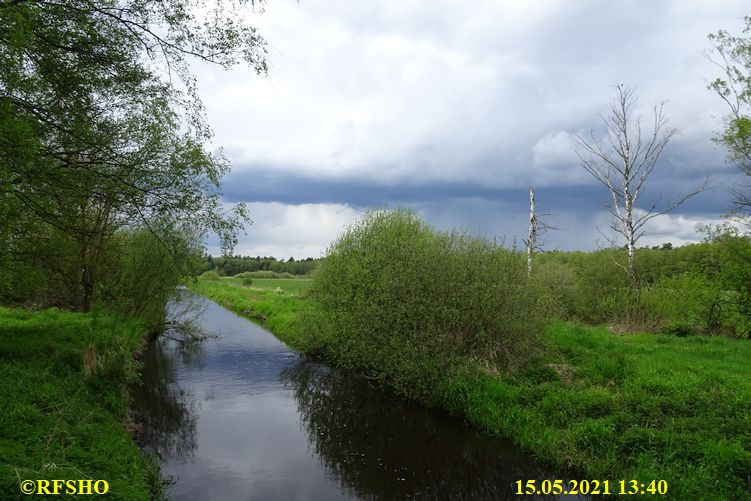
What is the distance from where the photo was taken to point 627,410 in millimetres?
12164

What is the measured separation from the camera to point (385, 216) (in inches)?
1050

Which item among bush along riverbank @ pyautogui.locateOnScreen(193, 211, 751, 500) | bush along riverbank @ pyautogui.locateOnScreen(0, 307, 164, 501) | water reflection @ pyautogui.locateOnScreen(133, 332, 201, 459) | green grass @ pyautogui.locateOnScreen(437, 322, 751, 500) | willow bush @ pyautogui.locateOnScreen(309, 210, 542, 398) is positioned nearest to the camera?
bush along riverbank @ pyautogui.locateOnScreen(0, 307, 164, 501)

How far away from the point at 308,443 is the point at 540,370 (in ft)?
26.4

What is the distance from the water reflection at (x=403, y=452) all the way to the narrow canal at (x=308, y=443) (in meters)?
0.03

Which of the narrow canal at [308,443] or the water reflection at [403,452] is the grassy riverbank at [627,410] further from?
the narrow canal at [308,443]

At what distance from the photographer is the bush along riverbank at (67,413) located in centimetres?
726

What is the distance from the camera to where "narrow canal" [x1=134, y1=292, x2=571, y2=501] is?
10.5 m

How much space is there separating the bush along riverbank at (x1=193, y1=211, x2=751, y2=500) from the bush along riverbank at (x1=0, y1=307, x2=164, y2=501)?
26.8ft

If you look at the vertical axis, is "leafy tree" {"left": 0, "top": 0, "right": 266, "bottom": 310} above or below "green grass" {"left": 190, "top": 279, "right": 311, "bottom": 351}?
above

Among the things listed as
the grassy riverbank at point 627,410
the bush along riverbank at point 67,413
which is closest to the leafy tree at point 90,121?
the bush along riverbank at point 67,413

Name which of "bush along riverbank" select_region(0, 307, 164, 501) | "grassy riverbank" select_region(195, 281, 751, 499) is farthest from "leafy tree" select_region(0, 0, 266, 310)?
"grassy riverbank" select_region(195, 281, 751, 499)

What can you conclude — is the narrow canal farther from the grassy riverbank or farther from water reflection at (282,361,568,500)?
the grassy riverbank

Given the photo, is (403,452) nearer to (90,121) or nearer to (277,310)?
(90,121)

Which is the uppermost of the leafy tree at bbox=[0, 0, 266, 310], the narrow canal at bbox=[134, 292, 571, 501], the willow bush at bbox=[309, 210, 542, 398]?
the leafy tree at bbox=[0, 0, 266, 310]
